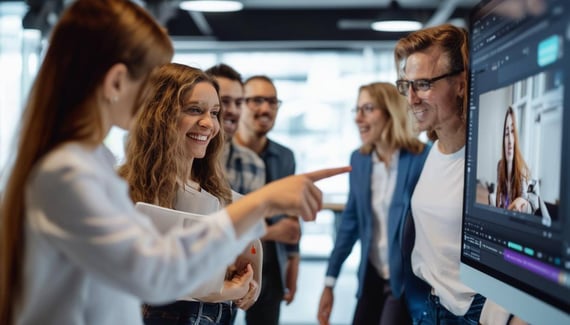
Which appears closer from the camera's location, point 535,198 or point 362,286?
point 535,198

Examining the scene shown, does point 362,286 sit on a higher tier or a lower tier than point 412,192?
lower

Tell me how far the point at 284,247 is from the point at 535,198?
275 cm

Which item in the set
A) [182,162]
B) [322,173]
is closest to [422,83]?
[182,162]

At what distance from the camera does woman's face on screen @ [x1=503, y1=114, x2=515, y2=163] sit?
60.6 inches

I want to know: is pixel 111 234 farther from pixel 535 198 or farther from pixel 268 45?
pixel 268 45

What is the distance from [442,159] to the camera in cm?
224

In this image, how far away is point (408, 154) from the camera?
11.5 ft

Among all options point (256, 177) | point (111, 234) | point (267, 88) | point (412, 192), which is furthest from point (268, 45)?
point (111, 234)

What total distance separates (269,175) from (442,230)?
1.91m

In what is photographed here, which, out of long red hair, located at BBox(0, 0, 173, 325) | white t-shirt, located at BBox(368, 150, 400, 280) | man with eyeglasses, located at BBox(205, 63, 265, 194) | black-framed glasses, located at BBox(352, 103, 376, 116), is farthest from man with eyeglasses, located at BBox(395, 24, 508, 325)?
black-framed glasses, located at BBox(352, 103, 376, 116)

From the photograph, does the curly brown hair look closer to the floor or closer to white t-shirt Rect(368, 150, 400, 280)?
white t-shirt Rect(368, 150, 400, 280)

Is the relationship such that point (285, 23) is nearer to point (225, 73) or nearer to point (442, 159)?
point (225, 73)

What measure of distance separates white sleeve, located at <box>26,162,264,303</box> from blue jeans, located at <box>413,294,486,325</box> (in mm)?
1088

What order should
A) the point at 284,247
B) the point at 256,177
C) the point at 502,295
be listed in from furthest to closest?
the point at 284,247
the point at 256,177
the point at 502,295
